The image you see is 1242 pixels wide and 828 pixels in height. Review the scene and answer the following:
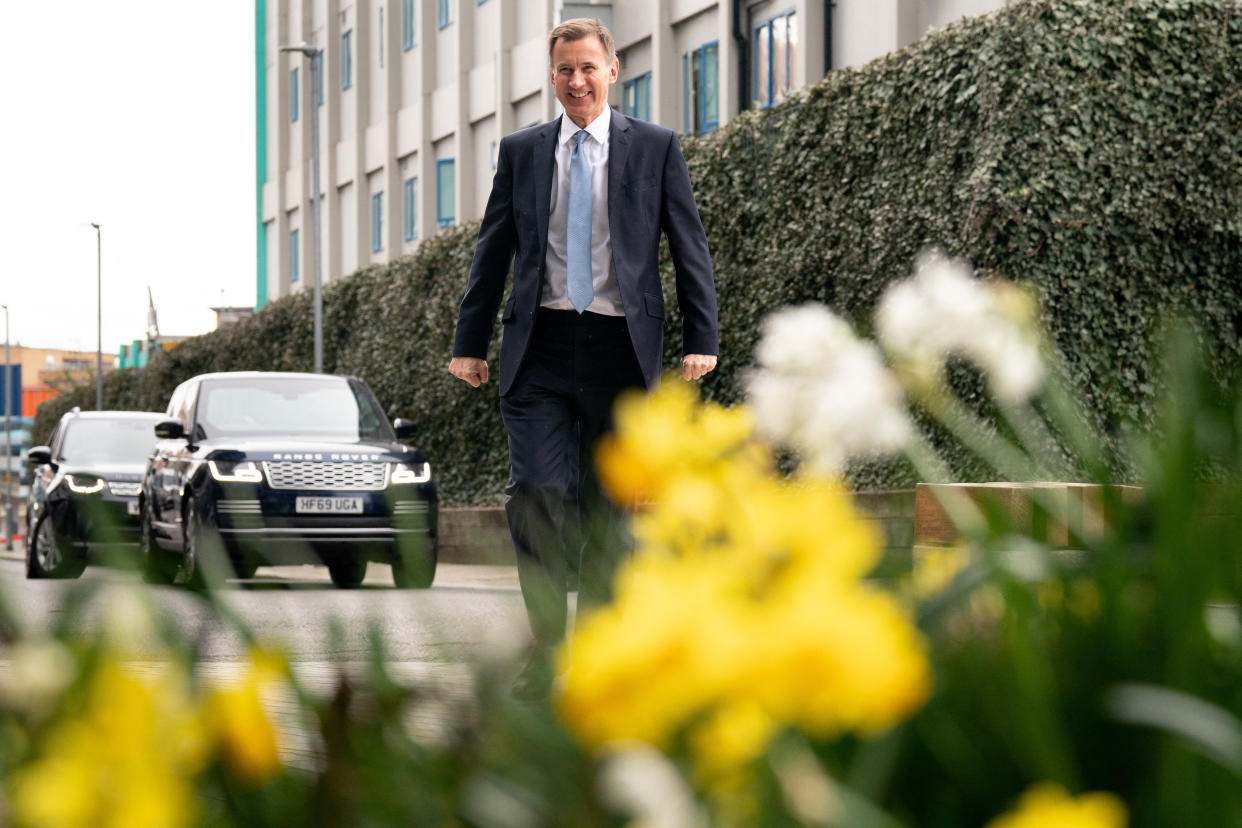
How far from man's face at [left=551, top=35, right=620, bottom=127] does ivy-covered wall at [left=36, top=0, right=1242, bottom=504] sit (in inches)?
191

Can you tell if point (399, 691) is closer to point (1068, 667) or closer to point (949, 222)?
point (1068, 667)

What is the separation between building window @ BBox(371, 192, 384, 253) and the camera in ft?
123

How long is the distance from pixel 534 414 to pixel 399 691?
3.70 meters

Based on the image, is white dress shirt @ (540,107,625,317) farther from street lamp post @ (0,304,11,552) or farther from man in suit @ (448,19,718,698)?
street lamp post @ (0,304,11,552)

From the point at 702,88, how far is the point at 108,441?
434 inches

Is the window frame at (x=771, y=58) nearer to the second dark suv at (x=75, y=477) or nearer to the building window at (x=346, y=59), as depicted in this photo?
the second dark suv at (x=75, y=477)

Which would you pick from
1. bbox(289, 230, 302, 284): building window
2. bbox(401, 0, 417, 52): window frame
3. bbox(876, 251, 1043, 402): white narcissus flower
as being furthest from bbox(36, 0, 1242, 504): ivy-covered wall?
bbox(289, 230, 302, 284): building window

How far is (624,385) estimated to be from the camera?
4.83m

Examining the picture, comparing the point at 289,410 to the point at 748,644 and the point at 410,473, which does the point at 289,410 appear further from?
the point at 748,644

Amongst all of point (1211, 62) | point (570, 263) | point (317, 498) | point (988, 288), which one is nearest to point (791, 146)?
point (1211, 62)

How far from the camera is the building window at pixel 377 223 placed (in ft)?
123

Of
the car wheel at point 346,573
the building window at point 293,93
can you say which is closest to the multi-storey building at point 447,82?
the building window at point 293,93

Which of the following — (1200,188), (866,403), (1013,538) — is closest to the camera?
(866,403)

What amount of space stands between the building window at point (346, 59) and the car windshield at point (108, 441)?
73.2 ft
